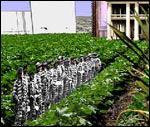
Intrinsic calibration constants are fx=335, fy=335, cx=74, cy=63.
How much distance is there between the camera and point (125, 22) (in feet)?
114

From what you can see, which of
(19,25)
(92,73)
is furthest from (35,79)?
(19,25)

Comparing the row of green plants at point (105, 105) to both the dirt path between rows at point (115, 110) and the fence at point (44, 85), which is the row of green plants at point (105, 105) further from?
the fence at point (44, 85)

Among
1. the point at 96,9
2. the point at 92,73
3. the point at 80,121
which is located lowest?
the point at 92,73

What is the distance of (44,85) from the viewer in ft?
21.0

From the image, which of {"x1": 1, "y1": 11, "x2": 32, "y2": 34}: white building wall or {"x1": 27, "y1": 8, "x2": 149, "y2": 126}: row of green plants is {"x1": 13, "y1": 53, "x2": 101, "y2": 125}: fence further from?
{"x1": 1, "y1": 11, "x2": 32, "y2": 34}: white building wall

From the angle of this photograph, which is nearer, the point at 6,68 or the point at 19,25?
the point at 6,68

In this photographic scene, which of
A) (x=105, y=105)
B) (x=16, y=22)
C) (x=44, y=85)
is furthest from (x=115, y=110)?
(x=16, y=22)

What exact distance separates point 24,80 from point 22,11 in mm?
50779

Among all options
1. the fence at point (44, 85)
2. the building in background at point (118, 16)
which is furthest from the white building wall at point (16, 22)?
the fence at point (44, 85)

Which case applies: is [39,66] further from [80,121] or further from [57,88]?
[80,121]

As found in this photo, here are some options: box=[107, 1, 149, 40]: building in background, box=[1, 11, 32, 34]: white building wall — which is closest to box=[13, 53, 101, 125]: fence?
box=[107, 1, 149, 40]: building in background

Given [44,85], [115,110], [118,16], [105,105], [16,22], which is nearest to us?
[105,105]

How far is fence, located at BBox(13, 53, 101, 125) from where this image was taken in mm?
5339

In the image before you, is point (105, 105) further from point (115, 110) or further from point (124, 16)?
point (124, 16)
